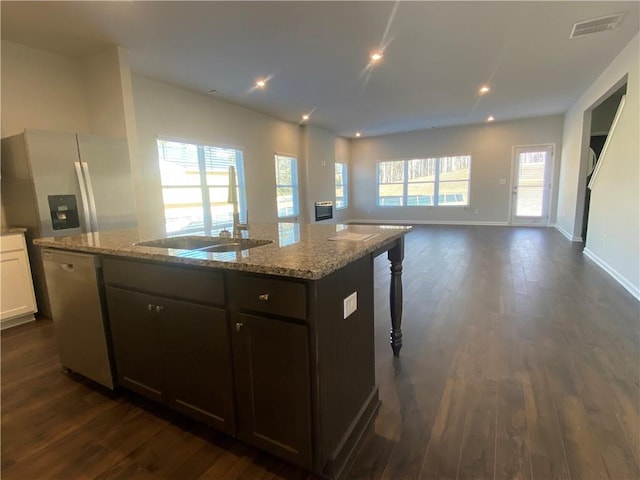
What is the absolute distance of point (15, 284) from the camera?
303 centimetres

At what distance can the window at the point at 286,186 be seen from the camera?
7473 millimetres

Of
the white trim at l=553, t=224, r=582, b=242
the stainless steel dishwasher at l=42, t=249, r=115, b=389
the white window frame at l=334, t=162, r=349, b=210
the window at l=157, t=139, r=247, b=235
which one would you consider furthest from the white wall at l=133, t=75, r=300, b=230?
the white trim at l=553, t=224, r=582, b=242

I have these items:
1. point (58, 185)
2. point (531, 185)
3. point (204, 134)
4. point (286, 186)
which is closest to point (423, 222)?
point (531, 185)

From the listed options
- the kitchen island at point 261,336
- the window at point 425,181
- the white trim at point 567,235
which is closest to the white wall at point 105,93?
the kitchen island at point 261,336

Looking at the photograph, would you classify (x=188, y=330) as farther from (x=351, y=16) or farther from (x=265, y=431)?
(x=351, y=16)

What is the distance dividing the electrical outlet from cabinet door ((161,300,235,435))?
519mm

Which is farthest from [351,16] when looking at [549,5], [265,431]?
[265,431]

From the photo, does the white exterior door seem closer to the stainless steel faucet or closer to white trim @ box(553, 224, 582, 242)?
white trim @ box(553, 224, 582, 242)

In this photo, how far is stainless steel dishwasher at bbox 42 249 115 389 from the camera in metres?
1.82

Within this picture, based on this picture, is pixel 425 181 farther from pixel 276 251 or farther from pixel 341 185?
pixel 276 251

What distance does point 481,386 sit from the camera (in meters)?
1.92

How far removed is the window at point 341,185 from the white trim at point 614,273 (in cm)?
654

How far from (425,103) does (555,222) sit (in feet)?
16.3

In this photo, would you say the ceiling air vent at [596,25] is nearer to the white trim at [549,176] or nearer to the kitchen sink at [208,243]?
the kitchen sink at [208,243]
